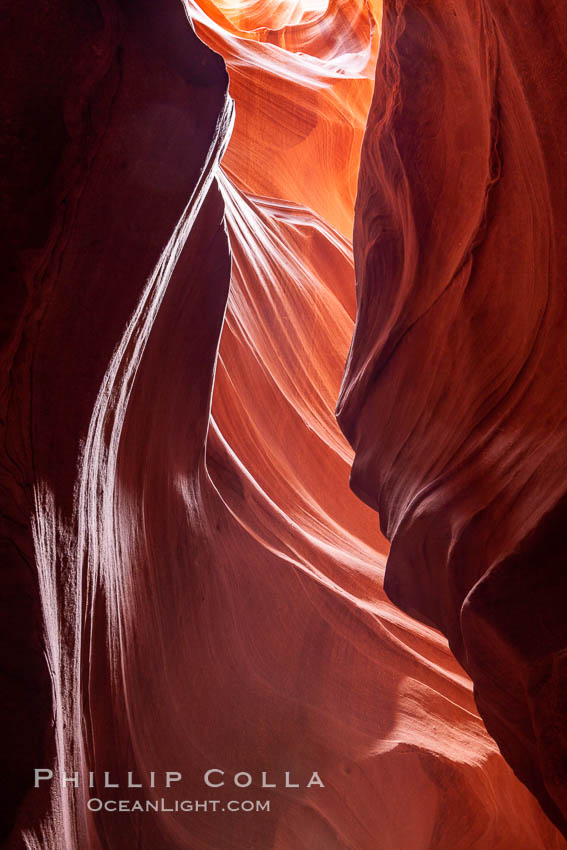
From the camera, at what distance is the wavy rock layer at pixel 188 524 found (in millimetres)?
1352

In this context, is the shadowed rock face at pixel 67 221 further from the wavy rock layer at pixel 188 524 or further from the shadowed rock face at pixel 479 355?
the shadowed rock face at pixel 479 355

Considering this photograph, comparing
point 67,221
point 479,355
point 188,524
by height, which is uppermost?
point 67,221

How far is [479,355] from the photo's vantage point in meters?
1.61

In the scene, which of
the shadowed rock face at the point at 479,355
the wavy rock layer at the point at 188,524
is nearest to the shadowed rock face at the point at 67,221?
the wavy rock layer at the point at 188,524

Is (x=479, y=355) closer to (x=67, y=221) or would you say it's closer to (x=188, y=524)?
(x=67, y=221)

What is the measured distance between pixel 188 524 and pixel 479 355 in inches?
45.8

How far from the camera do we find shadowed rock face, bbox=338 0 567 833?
121 centimetres

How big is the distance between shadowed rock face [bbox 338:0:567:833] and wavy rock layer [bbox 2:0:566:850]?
2.01ft

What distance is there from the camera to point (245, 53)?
17.4 ft

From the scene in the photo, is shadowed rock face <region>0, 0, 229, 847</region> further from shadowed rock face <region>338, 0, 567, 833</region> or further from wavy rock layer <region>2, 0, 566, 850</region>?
shadowed rock face <region>338, 0, 567, 833</region>

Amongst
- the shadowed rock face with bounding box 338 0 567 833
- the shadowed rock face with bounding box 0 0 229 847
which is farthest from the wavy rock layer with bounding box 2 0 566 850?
the shadowed rock face with bounding box 338 0 567 833

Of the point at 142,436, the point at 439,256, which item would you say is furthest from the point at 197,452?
the point at 439,256

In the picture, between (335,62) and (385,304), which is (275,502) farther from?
(335,62)

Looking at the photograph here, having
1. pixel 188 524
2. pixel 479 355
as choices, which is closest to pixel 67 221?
pixel 479 355
